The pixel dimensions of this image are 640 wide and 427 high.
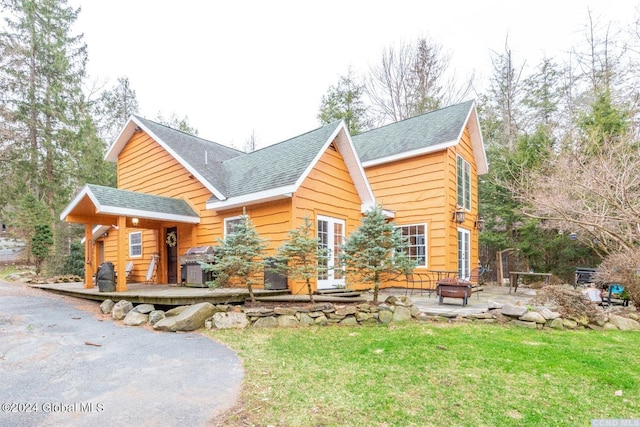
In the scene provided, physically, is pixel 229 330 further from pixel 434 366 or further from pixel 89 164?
pixel 89 164

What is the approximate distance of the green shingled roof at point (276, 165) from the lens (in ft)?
25.3

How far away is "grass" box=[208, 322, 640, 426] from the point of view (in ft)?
9.04

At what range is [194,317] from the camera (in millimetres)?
5754

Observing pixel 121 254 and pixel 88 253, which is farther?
pixel 88 253

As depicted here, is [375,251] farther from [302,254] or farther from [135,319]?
[135,319]

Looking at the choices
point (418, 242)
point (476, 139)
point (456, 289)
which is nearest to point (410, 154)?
point (418, 242)

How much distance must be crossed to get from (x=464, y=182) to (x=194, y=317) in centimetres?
936

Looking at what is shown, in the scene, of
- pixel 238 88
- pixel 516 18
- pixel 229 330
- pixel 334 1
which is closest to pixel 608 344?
pixel 229 330

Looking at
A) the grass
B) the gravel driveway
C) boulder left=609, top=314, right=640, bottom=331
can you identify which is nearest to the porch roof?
the gravel driveway

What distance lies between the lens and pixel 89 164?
17.8 meters

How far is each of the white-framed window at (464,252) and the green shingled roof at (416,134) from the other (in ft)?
10.1

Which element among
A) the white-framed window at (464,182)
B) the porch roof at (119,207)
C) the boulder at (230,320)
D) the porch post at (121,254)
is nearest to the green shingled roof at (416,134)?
the white-framed window at (464,182)

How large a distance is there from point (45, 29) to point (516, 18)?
25.2m

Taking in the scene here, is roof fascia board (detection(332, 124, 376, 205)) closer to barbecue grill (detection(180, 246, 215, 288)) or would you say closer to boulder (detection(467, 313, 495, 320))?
barbecue grill (detection(180, 246, 215, 288))
